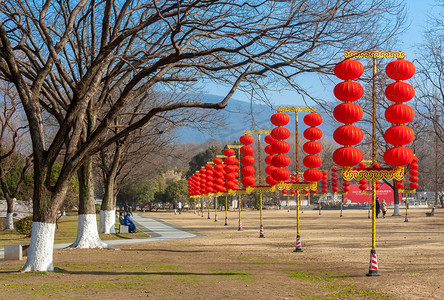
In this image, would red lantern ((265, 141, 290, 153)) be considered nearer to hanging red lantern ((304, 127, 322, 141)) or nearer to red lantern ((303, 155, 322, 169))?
red lantern ((303, 155, 322, 169))

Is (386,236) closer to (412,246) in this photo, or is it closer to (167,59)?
(412,246)

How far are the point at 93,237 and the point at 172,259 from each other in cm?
430

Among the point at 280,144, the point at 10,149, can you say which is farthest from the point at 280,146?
the point at 10,149

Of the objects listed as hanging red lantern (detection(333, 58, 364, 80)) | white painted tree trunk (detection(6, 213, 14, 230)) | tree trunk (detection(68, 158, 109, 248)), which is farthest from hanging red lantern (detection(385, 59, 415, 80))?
white painted tree trunk (detection(6, 213, 14, 230))

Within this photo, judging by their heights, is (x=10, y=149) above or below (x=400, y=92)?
above

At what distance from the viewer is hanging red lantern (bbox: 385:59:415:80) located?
44.0 feet

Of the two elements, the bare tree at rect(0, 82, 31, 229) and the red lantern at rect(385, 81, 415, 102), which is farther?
the bare tree at rect(0, 82, 31, 229)

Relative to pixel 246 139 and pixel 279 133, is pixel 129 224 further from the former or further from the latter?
pixel 279 133

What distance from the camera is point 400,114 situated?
13.2 metres

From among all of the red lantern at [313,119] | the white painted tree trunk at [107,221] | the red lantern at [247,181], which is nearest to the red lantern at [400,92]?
the red lantern at [313,119]

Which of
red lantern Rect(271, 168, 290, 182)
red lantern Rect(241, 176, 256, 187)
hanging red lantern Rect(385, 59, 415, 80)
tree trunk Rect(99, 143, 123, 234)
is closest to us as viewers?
hanging red lantern Rect(385, 59, 415, 80)

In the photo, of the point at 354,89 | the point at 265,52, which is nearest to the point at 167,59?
the point at 265,52

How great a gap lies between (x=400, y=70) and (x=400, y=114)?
118cm

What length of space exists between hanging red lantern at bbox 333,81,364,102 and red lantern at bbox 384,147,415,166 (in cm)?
178
